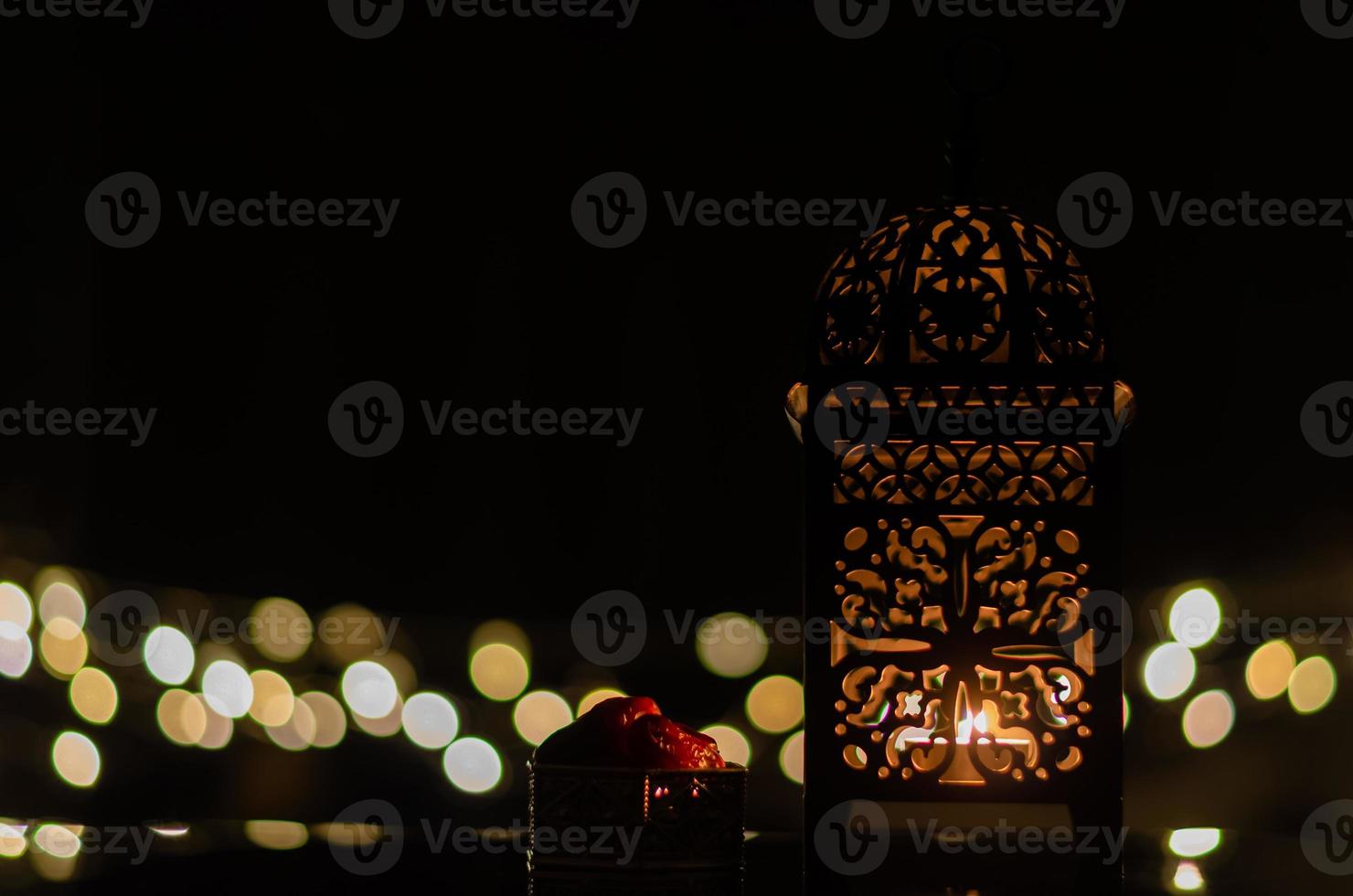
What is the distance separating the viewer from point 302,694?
2324mm

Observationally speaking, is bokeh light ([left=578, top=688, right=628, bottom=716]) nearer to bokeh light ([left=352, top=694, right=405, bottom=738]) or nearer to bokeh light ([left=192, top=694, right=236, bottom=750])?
bokeh light ([left=352, top=694, right=405, bottom=738])

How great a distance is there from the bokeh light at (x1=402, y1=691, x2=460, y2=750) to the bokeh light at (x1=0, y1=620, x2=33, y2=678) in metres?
0.65

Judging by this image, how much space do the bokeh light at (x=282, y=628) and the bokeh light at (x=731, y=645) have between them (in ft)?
2.08

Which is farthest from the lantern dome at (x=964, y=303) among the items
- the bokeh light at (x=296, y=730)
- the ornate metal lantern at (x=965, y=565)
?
the bokeh light at (x=296, y=730)

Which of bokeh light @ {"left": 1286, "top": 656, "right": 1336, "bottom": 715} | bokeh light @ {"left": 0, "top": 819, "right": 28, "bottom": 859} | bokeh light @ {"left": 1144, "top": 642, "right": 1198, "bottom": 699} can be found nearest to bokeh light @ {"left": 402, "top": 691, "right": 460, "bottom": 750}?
bokeh light @ {"left": 0, "top": 819, "right": 28, "bottom": 859}

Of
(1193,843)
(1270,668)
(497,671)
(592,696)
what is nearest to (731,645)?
(592,696)

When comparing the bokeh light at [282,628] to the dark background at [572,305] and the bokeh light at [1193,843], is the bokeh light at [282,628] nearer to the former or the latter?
the dark background at [572,305]

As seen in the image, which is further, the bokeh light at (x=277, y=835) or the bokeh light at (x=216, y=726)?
the bokeh light at (x=216, y=726)

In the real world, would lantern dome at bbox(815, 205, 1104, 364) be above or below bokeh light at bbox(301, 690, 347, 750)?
above

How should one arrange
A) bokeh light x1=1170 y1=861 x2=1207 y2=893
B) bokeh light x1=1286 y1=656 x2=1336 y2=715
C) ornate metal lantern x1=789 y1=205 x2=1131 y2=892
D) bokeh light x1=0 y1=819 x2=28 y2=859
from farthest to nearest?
bokeh light x1=1286 y1=656 x2=1336 y2=715 < bokeh light x1=0 y1=819 x2=28 y2=859 < bokeh light x1=1170 y1=861 x2=1207 y2=893 < ornate metal lantern x1=789 y1=205 x2=1131 y2=892

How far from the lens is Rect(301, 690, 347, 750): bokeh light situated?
2320mm

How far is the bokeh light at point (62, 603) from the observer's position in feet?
7.70

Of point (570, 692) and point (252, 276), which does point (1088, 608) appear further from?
point (252, 276)

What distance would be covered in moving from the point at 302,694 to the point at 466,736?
27 centimetres
